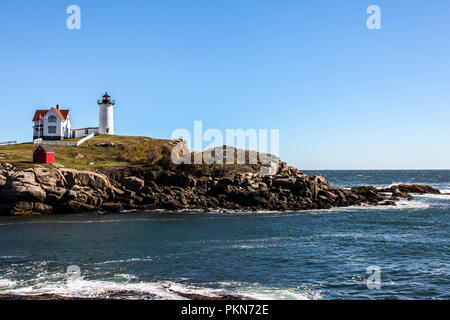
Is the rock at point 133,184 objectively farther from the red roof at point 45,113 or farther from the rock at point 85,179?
the red roof at point 45,113

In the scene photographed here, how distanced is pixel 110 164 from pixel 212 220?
28700mm

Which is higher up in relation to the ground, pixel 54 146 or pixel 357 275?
pixel 54 146

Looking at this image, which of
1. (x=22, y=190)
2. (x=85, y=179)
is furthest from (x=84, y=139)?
(x=22, y=190)

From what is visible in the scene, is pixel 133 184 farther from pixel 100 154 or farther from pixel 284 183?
pixel 284 183

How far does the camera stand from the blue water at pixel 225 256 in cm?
1805

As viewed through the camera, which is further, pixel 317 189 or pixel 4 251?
pixel 317 189

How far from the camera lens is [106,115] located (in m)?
92.0

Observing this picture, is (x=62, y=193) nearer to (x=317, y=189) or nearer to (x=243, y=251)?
(x=243, y=251)

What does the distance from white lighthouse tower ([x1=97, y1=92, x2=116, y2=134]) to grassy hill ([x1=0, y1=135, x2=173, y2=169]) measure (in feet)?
38.9

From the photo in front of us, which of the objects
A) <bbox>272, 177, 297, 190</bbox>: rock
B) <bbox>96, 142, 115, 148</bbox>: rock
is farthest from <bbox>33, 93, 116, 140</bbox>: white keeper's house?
<bbox>272, 177, 297, 190</bbox>: rock

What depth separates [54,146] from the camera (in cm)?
7300

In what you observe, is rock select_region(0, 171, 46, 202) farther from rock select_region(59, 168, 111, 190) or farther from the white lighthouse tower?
the white lighthouse tower

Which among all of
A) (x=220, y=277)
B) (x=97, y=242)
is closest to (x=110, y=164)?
(x=97, y=242)

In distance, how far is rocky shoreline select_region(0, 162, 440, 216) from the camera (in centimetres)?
4691
